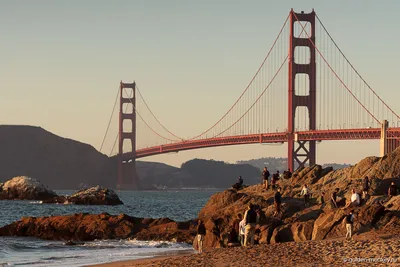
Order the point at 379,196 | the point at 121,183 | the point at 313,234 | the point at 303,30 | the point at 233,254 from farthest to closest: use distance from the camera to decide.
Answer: the point at 121,183 → the point at 303,30 → the point at 379,196 → the point at 313,234 → the point at 233,254

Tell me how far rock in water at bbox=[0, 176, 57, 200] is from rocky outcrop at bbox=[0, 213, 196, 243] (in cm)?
5580

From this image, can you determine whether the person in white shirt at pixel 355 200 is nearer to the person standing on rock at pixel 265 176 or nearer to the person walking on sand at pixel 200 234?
the person walking on sand at pixel 200 234

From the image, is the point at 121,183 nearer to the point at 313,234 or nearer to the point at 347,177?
the point at 347,177

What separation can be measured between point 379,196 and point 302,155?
56199 mm

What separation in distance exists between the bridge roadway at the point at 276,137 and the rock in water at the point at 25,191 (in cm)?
1657

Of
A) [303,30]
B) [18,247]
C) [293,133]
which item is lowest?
[18,247]

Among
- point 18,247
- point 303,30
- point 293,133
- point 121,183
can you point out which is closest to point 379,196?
point 18,247

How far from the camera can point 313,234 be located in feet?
91.2

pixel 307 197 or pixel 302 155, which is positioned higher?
pixel 302 155

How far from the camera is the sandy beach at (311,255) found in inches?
845

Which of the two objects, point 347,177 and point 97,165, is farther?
point 97,165

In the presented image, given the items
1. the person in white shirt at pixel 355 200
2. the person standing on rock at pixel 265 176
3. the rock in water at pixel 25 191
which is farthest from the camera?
the rock in water at pixel 25 191

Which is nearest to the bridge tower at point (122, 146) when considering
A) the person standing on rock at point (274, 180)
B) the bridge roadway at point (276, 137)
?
the bridge roadway at point (276, 137)

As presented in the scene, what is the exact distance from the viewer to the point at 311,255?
2261 centimetres
